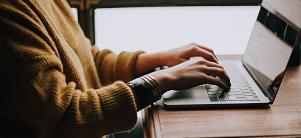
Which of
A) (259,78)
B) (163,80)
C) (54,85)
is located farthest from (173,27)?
(54,85)

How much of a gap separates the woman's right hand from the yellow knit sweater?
11cm

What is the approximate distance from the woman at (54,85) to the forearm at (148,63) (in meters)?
0.18

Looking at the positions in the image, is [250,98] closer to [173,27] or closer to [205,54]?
[205,54]

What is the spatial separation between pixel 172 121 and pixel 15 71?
1.10 feet

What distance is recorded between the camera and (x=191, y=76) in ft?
2.95

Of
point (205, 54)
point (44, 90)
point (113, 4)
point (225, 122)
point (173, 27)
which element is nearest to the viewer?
point (44, 90)

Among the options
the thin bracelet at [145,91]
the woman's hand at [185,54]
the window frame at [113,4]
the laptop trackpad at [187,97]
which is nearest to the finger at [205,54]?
the woman's hand at [185,54]

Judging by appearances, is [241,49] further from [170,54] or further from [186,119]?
[186,119]

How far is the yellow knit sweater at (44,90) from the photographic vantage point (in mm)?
708

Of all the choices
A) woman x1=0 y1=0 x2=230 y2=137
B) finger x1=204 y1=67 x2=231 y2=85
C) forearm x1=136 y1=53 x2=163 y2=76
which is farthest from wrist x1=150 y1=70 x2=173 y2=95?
forearm x1=136 y1=53 x2=163 y2=76

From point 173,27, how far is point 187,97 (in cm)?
76

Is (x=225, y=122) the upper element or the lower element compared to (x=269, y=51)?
lower

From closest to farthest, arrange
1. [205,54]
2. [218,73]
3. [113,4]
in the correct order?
1. [218,73]
2. [205,54]
3. [113,4]

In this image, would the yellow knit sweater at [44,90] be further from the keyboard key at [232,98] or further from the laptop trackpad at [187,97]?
the keyboard key at [232,98]
